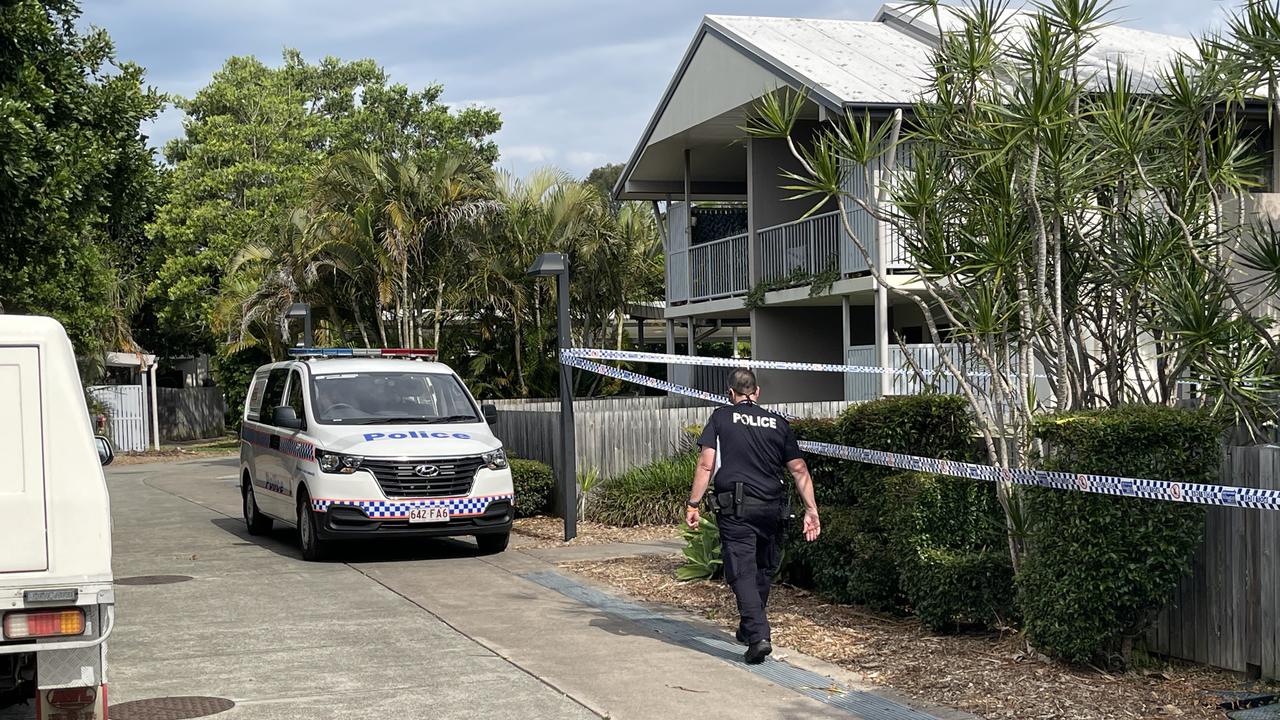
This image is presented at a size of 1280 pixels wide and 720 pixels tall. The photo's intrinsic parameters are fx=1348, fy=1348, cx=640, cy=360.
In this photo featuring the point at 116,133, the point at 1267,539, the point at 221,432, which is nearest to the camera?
the point at 1267,539

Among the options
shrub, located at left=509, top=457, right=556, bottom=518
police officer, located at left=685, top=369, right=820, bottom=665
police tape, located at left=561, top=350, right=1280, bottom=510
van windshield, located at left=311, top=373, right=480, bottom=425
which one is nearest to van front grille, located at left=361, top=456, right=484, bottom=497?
van windshield, located at left=311, top=373, right=480, bottom=425

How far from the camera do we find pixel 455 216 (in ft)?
81.3

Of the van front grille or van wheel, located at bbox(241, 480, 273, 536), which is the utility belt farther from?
van wheel, located at bbox(241, 480, 273, 536)

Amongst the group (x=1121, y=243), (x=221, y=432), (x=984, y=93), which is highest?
(x=984, y=93)

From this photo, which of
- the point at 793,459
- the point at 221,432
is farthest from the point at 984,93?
the point at 221,432

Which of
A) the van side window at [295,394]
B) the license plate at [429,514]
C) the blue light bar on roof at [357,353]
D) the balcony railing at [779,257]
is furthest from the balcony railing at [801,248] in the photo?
the license plate at [429,514]

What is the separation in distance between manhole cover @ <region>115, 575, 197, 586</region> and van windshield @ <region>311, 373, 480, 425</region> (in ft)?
6.98

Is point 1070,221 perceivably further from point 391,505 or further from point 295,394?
point 295,394

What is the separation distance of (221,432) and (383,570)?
3494 cm

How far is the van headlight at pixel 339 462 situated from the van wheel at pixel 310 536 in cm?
39

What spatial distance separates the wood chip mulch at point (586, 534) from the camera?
14.0 metres

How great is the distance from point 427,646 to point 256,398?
796 centimetres

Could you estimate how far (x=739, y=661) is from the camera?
816cm

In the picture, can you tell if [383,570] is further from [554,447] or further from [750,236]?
[750,236]
